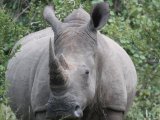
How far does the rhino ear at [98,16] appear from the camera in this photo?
7.61 m

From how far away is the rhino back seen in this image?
8.24 metres

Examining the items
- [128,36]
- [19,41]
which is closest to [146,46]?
[128,36]

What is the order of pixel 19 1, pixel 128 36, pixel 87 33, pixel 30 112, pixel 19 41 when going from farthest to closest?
pixel 19 1, pixel 128 36, pixel 19 41, pixel 30 112, pixel 87 33

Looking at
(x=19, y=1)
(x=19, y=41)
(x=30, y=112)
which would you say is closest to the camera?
(x=30, y=112)

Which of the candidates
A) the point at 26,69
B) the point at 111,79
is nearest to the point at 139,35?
the point at 26,69

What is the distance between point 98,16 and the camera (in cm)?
767

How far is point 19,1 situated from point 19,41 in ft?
7.80

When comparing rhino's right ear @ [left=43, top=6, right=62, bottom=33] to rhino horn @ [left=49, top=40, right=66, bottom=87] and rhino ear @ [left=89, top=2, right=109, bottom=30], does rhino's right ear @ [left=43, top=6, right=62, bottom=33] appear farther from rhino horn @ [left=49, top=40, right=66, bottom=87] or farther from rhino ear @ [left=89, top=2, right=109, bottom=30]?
rhino horn @ [left=49, top=40, right=66, bottom=87]

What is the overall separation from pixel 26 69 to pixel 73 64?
4.30 feet

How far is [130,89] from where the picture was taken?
8.41 m

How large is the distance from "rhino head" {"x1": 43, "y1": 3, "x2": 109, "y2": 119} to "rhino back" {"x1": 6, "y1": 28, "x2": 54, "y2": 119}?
1.63 ft

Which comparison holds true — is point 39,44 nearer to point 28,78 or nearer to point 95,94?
point 28,78

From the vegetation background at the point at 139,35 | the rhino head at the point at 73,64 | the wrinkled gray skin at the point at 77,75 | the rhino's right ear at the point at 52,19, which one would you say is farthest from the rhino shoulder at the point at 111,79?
the vegetation background at the point at 139,35

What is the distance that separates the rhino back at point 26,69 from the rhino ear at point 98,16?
62cm
